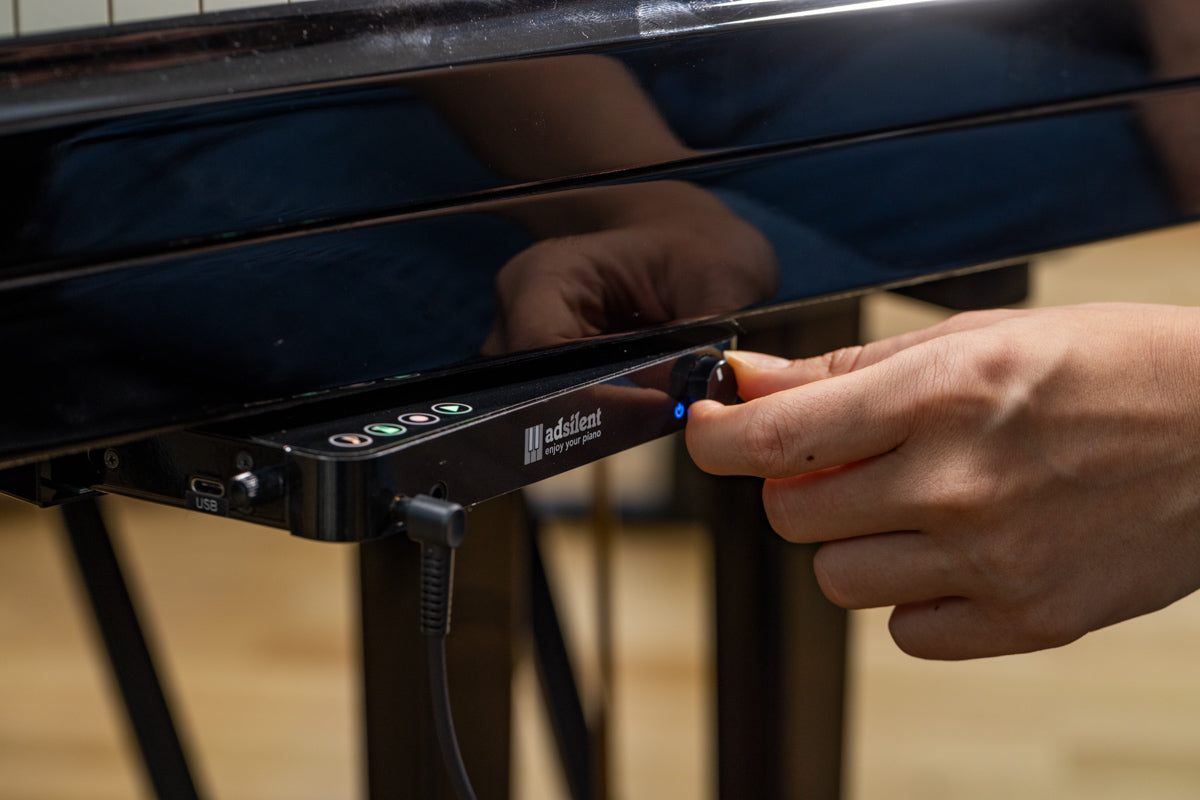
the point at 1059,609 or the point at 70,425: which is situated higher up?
the point at 70,425

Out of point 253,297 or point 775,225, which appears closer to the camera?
point 253,297

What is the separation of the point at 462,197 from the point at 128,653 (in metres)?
0.37

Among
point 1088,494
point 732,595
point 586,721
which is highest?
point 1088,494

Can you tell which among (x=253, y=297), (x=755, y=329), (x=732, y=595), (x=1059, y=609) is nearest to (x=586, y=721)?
(x=732, y=595)

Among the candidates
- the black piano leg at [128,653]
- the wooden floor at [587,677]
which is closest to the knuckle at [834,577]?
the black piano leg at [128,653]

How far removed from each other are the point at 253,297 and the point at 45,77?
83 millimetres

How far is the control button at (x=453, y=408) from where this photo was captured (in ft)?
1.42

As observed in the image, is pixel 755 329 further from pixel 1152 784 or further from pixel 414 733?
pixel 1152 784

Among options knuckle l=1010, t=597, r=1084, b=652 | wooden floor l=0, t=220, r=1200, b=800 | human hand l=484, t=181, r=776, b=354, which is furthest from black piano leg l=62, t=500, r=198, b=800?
wooden floor l=0, t=220, r=1200, b=800

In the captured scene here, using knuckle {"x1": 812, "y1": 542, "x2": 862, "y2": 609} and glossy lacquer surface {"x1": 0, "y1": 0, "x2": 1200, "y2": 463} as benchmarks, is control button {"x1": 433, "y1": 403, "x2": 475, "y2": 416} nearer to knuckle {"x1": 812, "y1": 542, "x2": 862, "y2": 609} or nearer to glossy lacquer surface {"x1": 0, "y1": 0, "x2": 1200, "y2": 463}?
glossy lacquer surface {"x1": 0, "y1": 0, "x2": 1200, "y2": 463}

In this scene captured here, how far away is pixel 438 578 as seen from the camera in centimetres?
42

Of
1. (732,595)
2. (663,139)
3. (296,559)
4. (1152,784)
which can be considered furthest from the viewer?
(296,559)

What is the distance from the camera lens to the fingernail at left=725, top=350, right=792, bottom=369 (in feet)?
1.76

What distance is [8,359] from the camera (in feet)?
1.15
